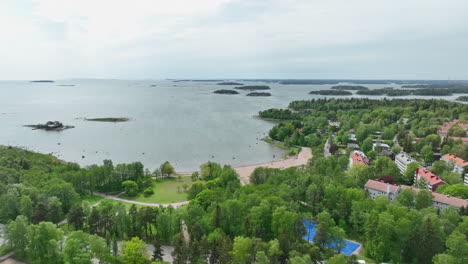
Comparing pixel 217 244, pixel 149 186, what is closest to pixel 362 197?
pixel 217 244

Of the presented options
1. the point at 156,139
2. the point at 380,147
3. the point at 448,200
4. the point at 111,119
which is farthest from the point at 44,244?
the point at 111,119

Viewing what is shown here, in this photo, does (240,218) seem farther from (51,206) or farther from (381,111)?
(381,111)

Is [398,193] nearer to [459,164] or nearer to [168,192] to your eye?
[459,164]

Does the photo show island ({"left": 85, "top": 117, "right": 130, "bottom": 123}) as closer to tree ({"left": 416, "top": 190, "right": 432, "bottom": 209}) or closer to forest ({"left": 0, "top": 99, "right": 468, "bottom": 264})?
forest ({"left": 0, "top": 99, "right": 468, "bottom": 264})

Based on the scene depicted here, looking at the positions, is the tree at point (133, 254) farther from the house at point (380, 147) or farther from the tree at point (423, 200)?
the house at point (380, 147)

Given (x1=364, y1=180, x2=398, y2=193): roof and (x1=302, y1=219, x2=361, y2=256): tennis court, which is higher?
(x1=364, y1=180, x2=398, y2=193): roof

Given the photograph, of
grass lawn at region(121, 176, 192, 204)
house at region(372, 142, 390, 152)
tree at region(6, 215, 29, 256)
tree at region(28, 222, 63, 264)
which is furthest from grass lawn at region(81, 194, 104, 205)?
house at region(372, 142, 390, 152)
